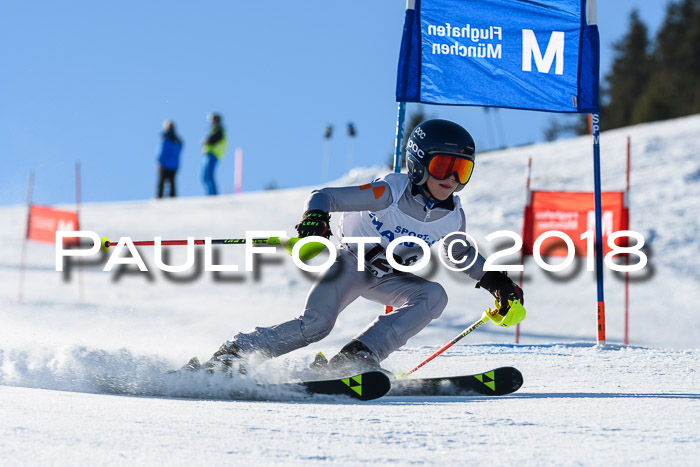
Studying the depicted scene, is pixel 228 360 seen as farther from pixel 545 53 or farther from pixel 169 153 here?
pixel 169 153

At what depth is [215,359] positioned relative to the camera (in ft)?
12.1

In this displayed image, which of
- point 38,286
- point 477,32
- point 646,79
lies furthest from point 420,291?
point 646,79

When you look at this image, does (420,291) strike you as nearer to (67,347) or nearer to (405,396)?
(405,396)

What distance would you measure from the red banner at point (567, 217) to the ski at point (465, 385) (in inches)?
181

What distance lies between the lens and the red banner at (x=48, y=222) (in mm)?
11422

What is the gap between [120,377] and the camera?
142 inches

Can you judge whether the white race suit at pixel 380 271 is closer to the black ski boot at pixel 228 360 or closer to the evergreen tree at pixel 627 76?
the black ski boot at pixel 228 360

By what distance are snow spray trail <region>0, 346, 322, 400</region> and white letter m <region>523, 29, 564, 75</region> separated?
3272 mm

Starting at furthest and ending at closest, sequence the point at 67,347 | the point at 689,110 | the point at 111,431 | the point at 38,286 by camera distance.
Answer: the point at 689,110, the point at 38,286, the point at 67,347, the point at 111,431

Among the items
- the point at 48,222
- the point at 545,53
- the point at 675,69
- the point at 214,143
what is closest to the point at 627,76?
the point at 675,69

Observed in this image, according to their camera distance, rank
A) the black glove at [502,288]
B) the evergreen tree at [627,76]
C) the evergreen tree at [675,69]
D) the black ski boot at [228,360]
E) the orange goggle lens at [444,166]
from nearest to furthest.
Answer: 1. the black ski boot at [228,360]
2. the orange goggle lens at [444,166]
3. the black glove at [502,288]
4. the evergreen tree at [675,69]
5. the evergreen tree at [627,76]

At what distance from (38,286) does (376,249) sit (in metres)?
8.98

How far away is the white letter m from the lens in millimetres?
6035

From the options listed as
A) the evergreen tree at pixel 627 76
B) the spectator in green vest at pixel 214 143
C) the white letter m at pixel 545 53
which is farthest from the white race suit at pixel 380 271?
the evergreen tree at pixel 627 76
